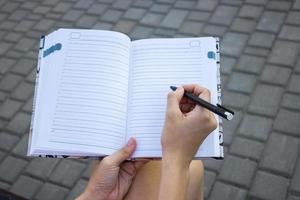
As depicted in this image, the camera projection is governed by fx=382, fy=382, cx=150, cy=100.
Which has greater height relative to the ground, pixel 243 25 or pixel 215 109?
pixel 243 25

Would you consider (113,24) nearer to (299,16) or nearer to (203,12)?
(203,12)

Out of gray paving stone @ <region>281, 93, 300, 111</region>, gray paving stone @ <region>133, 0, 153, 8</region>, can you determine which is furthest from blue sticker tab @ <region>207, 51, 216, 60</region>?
gray paving stone @ <region>133, 0, 153, 8</region>

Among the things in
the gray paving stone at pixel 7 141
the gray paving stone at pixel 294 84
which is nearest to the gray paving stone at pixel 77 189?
the gray paving stone at pixel 7 141

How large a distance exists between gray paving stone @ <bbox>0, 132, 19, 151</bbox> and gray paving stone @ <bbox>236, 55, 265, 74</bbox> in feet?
5.87

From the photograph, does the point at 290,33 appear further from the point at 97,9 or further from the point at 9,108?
the point at 9,108

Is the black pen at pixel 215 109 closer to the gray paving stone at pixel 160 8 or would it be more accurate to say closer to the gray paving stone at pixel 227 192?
the gray paving stone at pixel 227 192

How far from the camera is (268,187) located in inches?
89.4

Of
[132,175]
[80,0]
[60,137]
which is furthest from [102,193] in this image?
[80,0]

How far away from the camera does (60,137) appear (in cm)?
142

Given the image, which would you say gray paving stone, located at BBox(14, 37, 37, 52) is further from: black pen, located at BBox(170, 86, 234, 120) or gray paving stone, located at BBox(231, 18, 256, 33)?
black pen, located at BBox(170, 86, 234, 120)

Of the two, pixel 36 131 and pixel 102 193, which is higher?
pixel 36 131

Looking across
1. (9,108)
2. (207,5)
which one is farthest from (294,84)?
(9,108)

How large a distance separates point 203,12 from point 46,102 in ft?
7.51

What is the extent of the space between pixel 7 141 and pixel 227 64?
178cm
